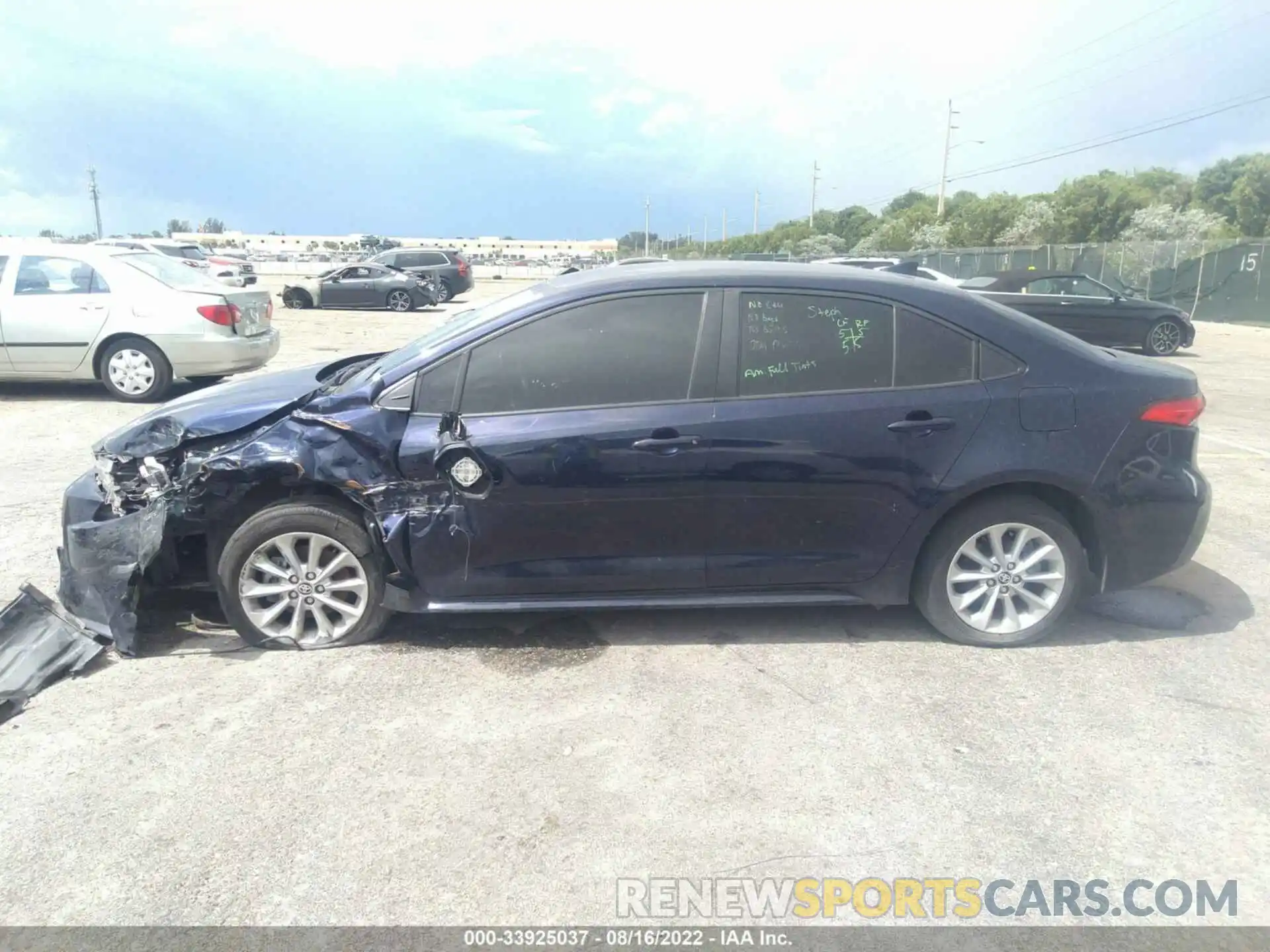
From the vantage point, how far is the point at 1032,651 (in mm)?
4105

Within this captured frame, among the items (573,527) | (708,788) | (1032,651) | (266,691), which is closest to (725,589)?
(573,527)

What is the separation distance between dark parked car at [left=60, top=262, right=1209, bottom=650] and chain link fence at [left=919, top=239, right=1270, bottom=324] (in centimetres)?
1938

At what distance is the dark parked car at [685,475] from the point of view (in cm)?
384

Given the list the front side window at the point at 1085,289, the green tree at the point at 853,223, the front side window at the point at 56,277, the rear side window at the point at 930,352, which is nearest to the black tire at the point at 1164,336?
the front side window at the point at 1085,289

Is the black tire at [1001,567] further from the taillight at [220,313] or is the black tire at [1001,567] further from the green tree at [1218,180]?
the green tree at [1218,180]


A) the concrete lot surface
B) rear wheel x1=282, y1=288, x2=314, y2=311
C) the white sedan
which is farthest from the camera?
rear wheel x1=282, y1=288, x2=314, y2=311

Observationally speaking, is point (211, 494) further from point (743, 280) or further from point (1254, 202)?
point (1254, 202)

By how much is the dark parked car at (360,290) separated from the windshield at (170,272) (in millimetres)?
15055

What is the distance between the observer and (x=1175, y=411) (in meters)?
4.09

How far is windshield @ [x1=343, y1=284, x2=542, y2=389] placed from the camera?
13.2 feet

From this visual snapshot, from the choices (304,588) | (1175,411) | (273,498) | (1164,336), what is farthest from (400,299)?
(1175,411)

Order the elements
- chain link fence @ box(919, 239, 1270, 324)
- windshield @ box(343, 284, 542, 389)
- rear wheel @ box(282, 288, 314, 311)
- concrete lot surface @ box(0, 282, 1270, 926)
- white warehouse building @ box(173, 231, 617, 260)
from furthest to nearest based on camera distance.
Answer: white warehouse building @ box(173, 231, 617, 260)
rear wheel @ box(282, 288, 314, 311)
chain link fence @ box(919, 239, 1270, 324)
windshield @ box(343, 284, 542, 389)
concrete lot surface @ box(0, 282, 1270, 926)

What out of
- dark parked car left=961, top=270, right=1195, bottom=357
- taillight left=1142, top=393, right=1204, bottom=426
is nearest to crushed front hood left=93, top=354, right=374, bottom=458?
taillight left=1142, top=393, right=1204, bottom=426

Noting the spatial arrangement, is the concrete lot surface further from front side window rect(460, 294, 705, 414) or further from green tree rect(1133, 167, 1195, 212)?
green tree rect(1133, 167, 1195, 212)
